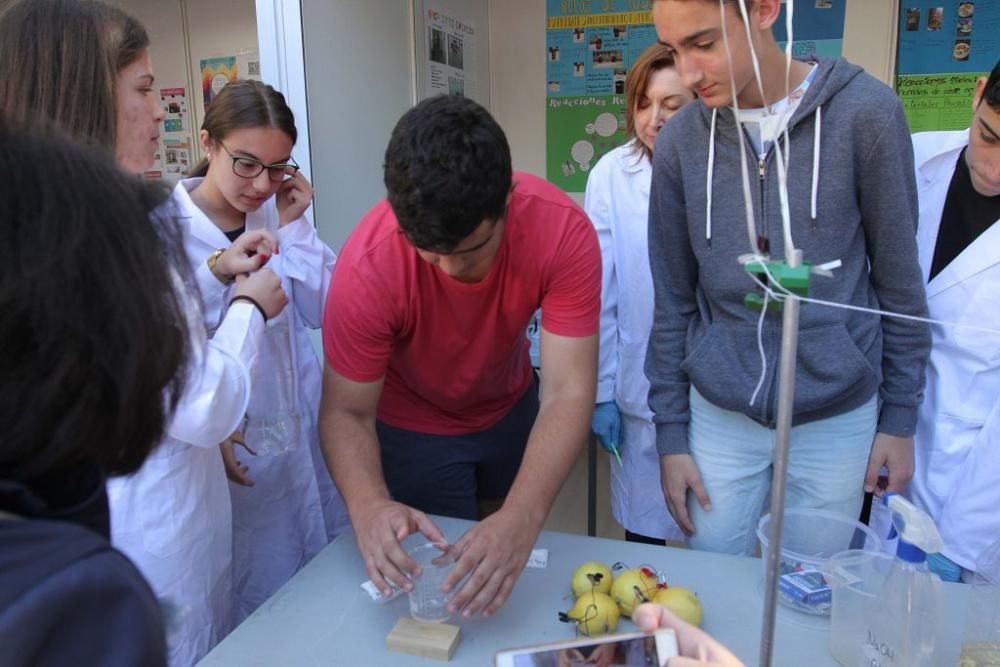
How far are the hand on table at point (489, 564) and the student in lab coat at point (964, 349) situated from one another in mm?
787

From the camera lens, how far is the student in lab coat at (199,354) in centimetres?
105

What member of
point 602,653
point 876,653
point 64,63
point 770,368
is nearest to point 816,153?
point 770,368

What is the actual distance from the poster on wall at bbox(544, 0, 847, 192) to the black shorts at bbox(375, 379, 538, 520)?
1937 mm

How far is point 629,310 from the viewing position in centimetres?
190

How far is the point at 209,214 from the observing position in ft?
4.96

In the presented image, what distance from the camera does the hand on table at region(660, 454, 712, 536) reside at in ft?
4.20

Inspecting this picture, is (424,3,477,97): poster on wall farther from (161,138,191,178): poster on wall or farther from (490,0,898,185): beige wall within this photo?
(161,138,191,178): poster on wall

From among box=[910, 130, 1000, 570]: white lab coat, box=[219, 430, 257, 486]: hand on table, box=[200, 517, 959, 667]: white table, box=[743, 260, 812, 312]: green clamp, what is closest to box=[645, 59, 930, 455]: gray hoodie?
box=[910, 130, 1000, 570]: white lab coat

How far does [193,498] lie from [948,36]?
3036mm

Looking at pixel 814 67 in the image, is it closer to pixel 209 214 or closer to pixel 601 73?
pixel 209 214

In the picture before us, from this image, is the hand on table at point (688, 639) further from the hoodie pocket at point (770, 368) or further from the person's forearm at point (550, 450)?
the hoodie pocket at point (770, 368)

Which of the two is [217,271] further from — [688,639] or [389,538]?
[688,639]

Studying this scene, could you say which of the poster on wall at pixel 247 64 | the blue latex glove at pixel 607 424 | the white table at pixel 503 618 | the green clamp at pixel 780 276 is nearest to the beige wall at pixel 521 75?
the poster on wall at pixel 247 64

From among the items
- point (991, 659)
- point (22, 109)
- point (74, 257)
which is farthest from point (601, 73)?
point (74, 257)
